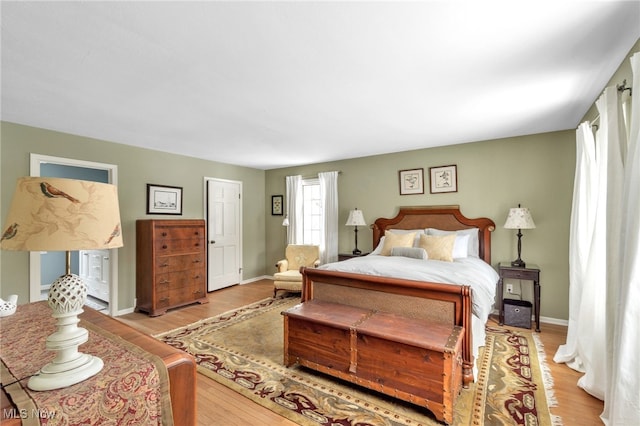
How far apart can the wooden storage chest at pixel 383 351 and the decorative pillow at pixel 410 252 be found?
4.02ft

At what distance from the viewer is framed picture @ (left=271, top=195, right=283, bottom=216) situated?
19.4ft

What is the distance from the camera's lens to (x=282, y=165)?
18.3ft

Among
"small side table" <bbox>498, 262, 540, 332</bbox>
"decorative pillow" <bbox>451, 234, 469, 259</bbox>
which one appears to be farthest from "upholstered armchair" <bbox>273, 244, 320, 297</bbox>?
"small side table" <bbox>498, 262, 540, 332</bbox>

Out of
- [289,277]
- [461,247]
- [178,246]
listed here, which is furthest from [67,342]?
[461,247]

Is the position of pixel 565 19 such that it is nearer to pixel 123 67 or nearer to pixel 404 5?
pixel 404 5

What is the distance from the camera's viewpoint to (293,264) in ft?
16.8

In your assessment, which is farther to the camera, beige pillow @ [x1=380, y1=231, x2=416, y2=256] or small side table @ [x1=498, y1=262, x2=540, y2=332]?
beige pillow @ [x1=380, y1=231, x2=416, y2=256]

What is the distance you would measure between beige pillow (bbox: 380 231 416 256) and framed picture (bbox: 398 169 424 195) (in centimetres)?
77

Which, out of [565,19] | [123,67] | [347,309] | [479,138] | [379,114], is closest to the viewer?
[565,19]

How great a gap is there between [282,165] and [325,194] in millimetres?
1114

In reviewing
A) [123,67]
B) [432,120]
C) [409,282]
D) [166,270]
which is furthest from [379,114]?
[166,270]

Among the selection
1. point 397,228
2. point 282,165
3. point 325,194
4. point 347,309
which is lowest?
point 347,309

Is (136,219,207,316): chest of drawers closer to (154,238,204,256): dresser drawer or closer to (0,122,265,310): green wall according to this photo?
(154,238,204,256): dresser drawer

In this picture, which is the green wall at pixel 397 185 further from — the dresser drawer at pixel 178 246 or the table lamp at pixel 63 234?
the table lamp at pixel 63 234
